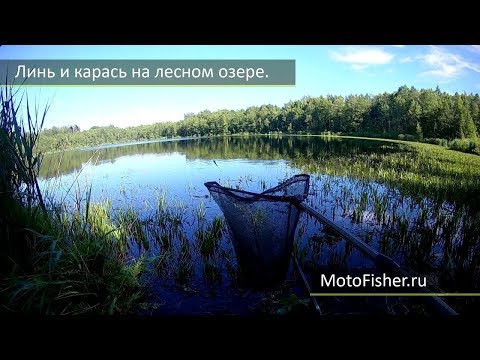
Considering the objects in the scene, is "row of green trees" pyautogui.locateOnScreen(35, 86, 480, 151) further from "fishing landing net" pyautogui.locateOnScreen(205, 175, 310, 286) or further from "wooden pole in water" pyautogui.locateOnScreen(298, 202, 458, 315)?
"wooden pole in water" pyautogui.locateOnScreen(298, 202, 458, 315)

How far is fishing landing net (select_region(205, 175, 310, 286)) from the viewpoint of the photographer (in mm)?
2232

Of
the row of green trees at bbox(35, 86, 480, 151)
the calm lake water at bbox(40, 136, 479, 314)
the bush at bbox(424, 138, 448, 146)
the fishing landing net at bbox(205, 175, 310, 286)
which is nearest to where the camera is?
the fishing landing net at bbox(205, 175, 310, 286)

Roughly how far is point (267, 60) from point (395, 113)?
12306 mm

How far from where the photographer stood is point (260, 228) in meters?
2.34

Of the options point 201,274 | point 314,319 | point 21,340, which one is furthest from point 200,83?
point 201,274

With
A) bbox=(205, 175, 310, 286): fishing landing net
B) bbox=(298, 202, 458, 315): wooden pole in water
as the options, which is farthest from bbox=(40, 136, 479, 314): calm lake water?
bbox=(298, 202, 458, 315): wooden pole in water

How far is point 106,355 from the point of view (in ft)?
4.08

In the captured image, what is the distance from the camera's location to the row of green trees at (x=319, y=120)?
320cm

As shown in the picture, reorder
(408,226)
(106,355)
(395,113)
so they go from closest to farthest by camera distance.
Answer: (106,355), (408,226), (395,113)

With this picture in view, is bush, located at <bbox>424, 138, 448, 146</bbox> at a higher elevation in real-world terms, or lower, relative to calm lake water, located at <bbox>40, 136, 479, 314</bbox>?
higher

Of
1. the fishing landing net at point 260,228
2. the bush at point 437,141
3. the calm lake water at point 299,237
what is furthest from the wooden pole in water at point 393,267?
the bush at point 437,141

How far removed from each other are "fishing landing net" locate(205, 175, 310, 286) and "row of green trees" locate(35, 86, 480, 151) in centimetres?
148
